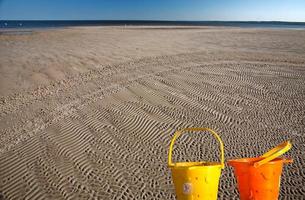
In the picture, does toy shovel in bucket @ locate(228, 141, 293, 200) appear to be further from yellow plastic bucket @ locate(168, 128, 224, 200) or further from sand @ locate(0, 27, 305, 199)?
sand @ locate(0, 27, 305, 199)

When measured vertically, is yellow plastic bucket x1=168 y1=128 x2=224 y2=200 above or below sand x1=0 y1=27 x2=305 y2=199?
above

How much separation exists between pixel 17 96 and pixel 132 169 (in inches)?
182

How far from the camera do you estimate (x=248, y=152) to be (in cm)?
456

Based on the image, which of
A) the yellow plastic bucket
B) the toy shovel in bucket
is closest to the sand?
the toy shovel in bucket

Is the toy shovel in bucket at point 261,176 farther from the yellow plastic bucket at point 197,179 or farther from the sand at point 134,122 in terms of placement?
the sand at point 134,122

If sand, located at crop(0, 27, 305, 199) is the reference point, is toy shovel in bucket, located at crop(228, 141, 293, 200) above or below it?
above

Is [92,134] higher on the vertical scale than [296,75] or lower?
lower

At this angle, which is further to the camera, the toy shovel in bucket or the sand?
the sand

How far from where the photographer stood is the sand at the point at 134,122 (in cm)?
390

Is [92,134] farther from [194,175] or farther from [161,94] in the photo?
[194,175]

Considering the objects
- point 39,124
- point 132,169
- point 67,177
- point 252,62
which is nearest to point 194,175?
point 132,169

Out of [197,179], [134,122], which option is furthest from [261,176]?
[134,122]

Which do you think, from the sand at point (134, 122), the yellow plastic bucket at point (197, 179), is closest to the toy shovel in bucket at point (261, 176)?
the yellow plastic bucket at point (197, 179)

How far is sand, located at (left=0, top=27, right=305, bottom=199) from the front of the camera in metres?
3.90
